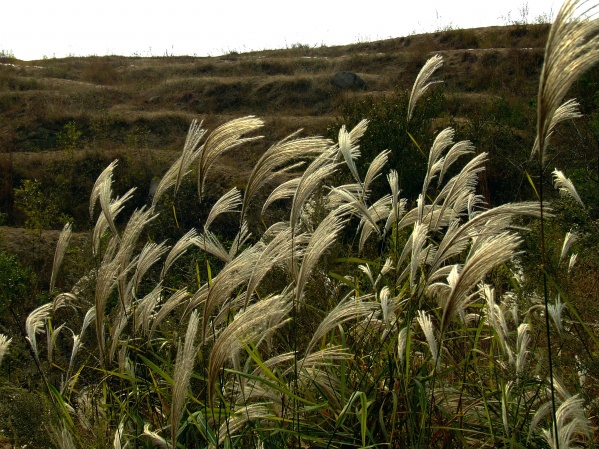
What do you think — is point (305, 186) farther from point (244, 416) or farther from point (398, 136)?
point (398, 136)

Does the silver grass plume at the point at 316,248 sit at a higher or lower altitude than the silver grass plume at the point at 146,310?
higher

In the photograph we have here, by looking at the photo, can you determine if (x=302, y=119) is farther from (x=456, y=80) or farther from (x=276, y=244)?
(x=276, y=244)

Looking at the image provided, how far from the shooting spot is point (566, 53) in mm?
1265

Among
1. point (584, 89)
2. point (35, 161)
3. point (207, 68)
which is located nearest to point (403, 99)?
point (584, 89)

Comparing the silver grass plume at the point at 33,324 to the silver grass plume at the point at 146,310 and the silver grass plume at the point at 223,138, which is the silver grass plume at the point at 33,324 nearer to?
the silver grass plume at the point at 146,310

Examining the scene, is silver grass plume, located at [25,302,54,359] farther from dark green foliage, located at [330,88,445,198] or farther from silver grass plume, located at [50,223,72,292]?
dark green foliage, located at [330,88,445,198]

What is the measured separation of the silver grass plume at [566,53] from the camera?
1.24 metres

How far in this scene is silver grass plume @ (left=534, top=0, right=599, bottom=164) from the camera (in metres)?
1.24

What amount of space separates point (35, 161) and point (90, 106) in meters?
5.99

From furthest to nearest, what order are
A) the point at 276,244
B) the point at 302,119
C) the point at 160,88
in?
the point at 160,88
the point at 302,119
the point at 276,244

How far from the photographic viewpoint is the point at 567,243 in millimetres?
2590

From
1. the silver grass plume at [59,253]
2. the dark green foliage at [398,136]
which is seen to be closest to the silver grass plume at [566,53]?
the silver grass plume at [59,253]

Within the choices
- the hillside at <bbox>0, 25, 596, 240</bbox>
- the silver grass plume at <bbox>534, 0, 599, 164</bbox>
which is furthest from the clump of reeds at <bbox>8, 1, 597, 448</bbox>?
the hillside at <bbox>0, 25, 596, 240</bbox>

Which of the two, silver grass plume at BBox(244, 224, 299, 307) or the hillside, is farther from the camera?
the hillside
